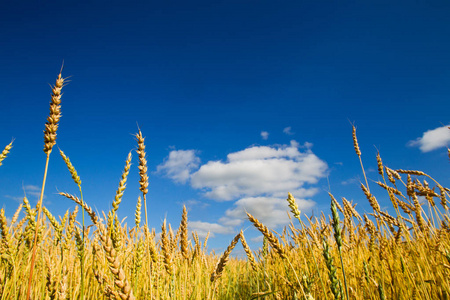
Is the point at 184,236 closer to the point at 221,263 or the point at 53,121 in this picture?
the point at 221,263

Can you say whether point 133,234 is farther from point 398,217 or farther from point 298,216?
point 398,217

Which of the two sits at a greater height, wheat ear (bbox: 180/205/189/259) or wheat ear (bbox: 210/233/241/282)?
wheat ear (bbox: 180/205/189/259)

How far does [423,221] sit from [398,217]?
22.1 inches

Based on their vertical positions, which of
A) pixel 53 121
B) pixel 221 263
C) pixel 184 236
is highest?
pixel 53 121

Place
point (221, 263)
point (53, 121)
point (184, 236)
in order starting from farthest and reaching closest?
point (184, 236) < point (221, 263) < point (53, 121)

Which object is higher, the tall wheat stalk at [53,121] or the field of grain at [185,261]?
the tall wheat stalk at [53,121]

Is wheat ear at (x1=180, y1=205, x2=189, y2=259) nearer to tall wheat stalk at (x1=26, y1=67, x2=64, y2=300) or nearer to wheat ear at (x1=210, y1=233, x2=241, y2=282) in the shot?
wheat ear at (x1=210, y1=233, x2=241, y2=282)

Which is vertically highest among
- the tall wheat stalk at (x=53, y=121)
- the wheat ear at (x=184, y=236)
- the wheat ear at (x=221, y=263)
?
the tall wheat stalk at (x=53, y=121)

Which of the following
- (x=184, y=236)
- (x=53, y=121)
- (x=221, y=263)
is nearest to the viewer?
(x=53, y=121)

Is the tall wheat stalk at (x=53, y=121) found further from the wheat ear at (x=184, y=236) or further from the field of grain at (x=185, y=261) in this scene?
the wheat ear at (x=184, y=236)

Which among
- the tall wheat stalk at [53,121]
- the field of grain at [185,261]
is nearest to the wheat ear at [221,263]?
the field of grain at [185,261]

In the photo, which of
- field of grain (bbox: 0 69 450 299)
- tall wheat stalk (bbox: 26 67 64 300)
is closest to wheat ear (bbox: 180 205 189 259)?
field of grain (bbox: 0 69 450 299)

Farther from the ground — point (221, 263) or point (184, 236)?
point (184, 236)

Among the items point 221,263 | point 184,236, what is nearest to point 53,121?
point 184,236
